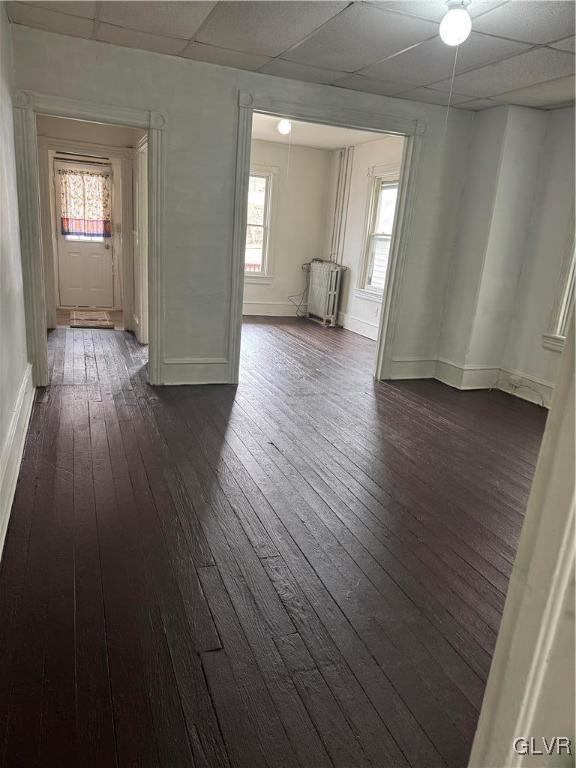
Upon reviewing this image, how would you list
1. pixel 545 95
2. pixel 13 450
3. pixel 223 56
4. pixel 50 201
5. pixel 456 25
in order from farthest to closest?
pixel 50 201
pixel 545 95
pixel 223 56
pixel 13 450
pixel 456 25

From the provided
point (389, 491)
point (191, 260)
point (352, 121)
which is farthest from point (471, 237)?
point (389, 491)

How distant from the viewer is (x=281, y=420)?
4.04 metres

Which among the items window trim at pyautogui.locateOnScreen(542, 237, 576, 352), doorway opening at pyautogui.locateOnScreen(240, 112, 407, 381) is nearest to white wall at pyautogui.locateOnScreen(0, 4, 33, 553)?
doorway opening at pyautogui.locateOnScreen(240, 112, 407, 381)

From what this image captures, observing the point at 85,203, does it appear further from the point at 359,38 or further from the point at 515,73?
the point at 515,73

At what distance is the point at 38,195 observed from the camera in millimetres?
3977

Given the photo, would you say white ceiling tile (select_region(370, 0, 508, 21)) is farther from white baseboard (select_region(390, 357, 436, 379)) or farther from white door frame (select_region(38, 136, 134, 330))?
white door frame (select_region(38, 136, 134, 330))

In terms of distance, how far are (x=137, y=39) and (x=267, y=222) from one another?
4.96 m

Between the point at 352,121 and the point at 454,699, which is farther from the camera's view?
the point at 352,121

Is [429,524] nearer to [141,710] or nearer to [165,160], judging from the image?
[141,710]

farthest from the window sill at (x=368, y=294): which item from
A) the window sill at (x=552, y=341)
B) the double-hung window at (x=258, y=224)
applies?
the window sill at (x=552, y=341)

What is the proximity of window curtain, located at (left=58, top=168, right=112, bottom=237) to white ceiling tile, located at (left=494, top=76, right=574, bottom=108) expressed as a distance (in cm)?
621

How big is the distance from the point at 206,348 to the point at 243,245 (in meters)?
0.96

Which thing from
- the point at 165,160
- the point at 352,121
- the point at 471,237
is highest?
the point at 352,121

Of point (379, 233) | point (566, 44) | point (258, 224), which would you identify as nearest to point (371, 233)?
point (379, 233)
